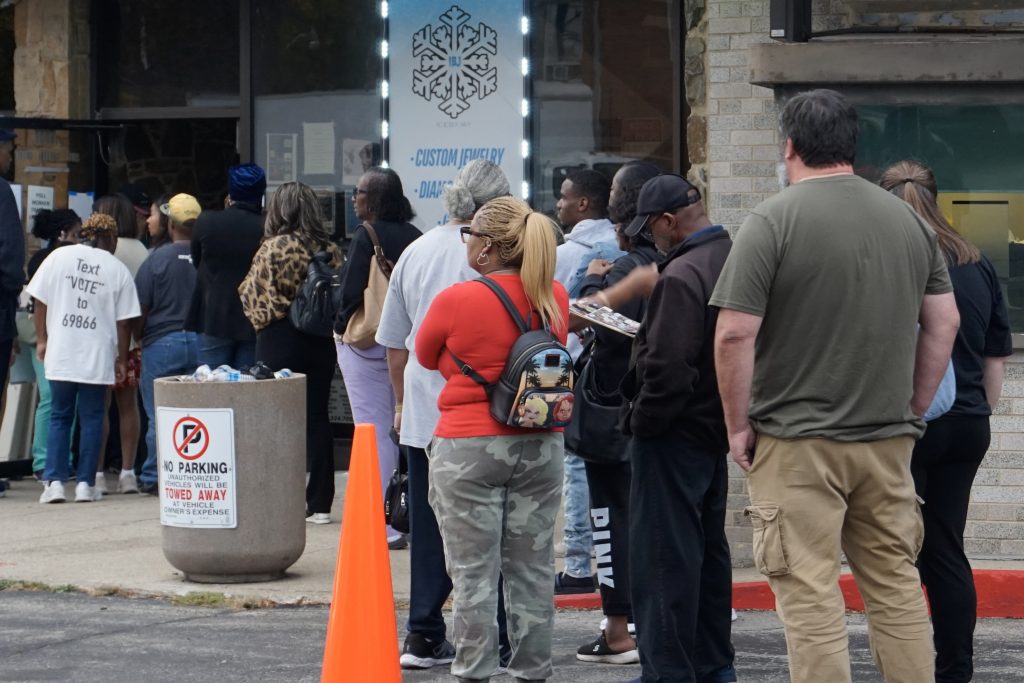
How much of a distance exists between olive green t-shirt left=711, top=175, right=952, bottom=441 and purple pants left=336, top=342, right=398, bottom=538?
12.9 feet

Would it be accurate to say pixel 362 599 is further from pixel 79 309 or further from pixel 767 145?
pixel 79 309

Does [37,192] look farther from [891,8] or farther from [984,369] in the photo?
[984,369]

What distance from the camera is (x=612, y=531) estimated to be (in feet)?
20.9

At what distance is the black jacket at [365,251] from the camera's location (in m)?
7.95

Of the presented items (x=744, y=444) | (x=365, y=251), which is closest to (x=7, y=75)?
(x=365, y=251)

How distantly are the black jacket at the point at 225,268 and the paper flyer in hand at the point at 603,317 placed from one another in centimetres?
444

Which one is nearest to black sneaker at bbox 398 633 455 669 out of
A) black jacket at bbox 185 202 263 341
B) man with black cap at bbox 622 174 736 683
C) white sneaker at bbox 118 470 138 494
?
man with black cap at bbox 622 174 736 683

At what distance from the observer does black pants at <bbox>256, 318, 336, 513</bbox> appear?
9.12 m

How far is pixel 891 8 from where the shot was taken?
25.9 ft

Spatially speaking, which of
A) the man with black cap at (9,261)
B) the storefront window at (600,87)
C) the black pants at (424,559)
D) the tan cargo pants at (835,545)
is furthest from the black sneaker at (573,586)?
the man with black cap at (9,261)

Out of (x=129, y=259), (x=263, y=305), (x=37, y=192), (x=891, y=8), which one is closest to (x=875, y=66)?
(x=891, y=8)

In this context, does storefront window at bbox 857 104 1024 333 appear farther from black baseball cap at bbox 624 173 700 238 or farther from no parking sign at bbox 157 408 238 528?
no parking sign at bbox 157 408 238 528

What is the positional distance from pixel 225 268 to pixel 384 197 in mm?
2174

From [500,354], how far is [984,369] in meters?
1.75
